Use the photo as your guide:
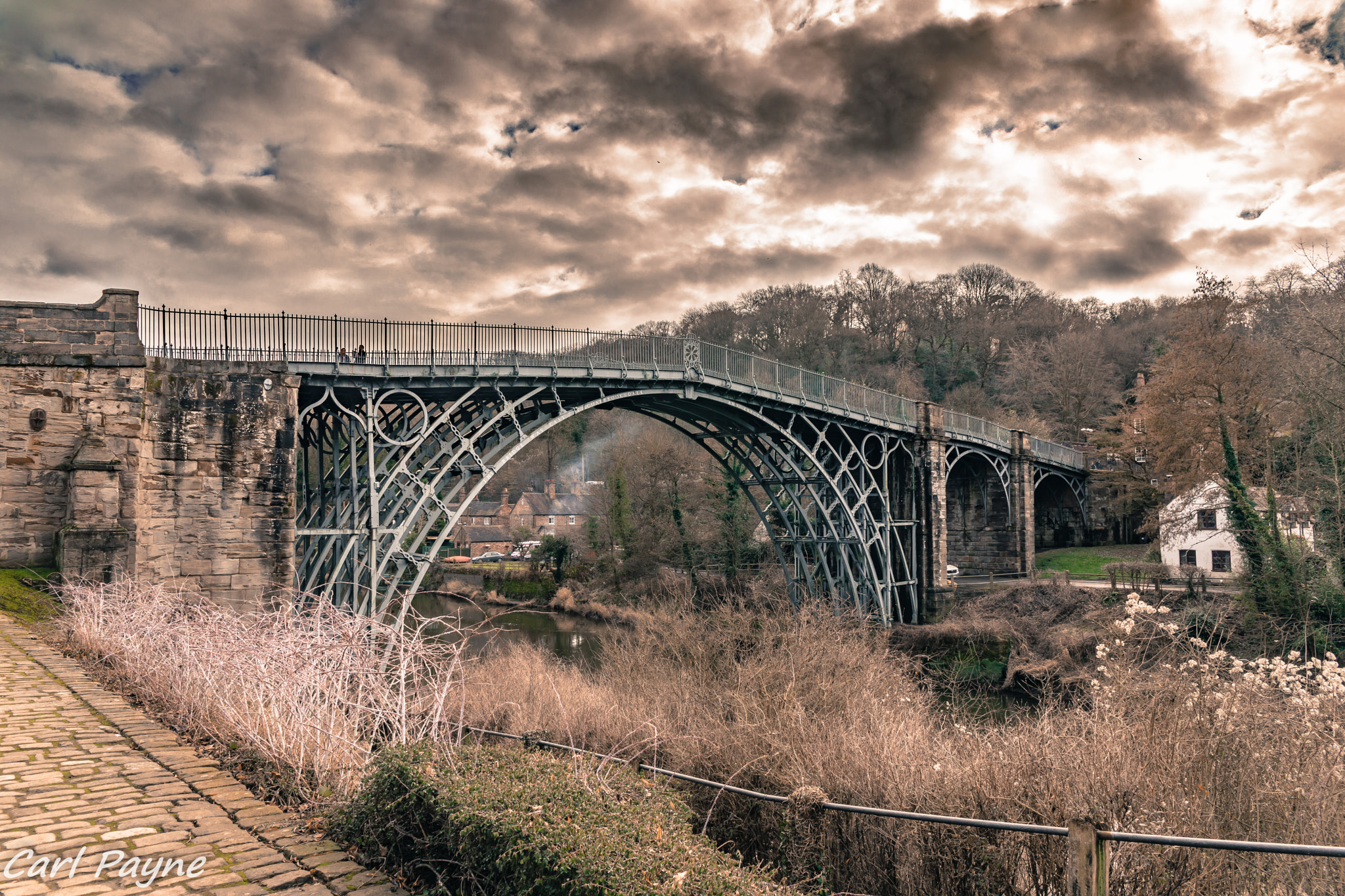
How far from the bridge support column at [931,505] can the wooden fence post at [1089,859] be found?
23.9 m

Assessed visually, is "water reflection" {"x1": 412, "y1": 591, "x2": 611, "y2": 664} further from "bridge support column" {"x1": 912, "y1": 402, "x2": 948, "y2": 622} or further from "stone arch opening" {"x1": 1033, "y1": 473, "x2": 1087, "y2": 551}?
"stone arch opening" {"x1": 1033, "y1": 473, "x2": 1087, "y2": 551}

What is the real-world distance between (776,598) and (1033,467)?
758 inches

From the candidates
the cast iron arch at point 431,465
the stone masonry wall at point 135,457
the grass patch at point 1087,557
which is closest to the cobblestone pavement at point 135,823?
the cast iron arch at point 431,465

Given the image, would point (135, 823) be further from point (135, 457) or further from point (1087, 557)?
point (1087, 557)

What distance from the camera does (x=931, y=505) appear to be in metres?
26.2

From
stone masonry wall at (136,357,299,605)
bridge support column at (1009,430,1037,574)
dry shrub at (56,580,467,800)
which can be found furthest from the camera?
bridge support column at (1009,430,1037,574)

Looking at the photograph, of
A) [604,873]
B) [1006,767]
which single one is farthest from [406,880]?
[1006,767]

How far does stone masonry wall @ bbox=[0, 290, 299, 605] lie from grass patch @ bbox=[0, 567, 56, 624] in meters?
0.39

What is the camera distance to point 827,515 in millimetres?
22891

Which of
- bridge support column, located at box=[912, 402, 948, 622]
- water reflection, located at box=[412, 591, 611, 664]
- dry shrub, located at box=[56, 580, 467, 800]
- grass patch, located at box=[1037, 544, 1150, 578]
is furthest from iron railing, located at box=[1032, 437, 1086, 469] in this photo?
dry shrub, located at box=[56, 580, 467, 800]

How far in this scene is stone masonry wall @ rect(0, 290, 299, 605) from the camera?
1091 cm

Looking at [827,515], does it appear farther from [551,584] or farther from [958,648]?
[551,584]

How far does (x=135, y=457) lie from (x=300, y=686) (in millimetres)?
8376

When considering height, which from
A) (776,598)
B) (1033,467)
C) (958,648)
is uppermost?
(1033,467)
